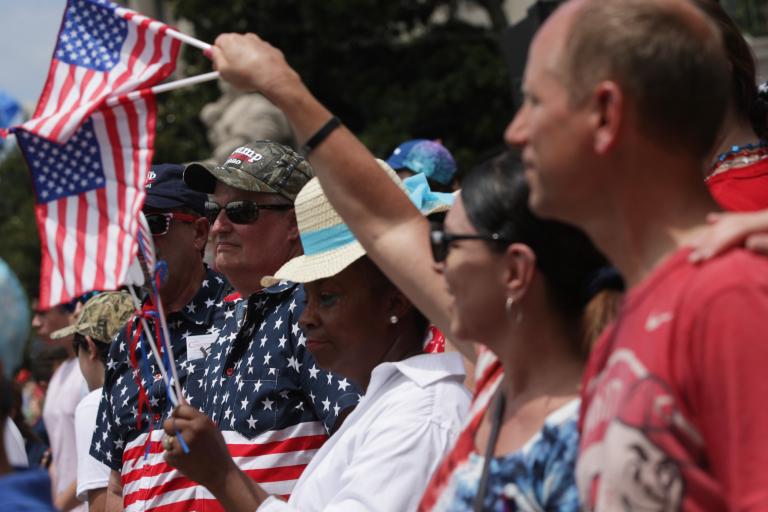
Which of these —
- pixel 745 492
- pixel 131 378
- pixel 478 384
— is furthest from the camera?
pixel 131 378

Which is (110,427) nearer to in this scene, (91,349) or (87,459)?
(87,459)

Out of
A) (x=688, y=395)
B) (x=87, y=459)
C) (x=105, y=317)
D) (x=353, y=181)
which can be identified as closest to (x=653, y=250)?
(x=688, y=395)

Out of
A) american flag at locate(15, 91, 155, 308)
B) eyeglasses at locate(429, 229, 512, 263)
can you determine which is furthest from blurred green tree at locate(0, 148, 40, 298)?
eyeglasses at locate(429, 229, 512, 263)

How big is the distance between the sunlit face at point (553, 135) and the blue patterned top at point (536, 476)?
0.40 metres

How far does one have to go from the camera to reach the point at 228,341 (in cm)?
414

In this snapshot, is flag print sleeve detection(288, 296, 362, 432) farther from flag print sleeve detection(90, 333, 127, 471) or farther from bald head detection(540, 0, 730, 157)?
bald head detection(540, 0, 730, 157)

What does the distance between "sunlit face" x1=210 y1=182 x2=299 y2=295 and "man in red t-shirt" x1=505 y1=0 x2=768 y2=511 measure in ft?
7.79

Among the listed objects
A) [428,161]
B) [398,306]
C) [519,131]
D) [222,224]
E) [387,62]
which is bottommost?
[387,62]

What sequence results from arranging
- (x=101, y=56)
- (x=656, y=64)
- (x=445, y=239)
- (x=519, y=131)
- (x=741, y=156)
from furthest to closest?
(x=741, y=156)
(x=101, y=56)
(x=445, y=239)
(x=519, y=131)
(x=656, y=64)

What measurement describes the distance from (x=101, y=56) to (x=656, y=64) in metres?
1.71

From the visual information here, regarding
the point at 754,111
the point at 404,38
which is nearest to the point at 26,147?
the point at 754,111

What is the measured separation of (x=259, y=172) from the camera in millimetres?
4406

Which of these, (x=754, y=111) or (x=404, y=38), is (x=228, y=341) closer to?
(x=754, y=111)

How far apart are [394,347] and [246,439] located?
70cm
